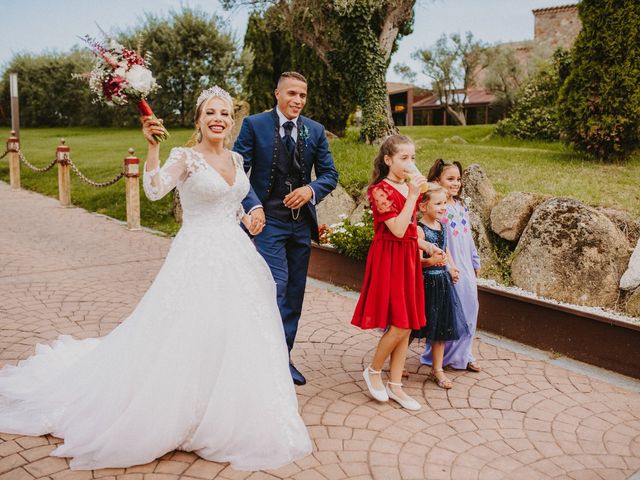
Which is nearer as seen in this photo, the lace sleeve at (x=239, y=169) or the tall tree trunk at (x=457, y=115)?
the lace sleeve at (x=239, y=169)

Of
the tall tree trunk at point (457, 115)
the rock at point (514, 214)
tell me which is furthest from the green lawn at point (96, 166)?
the tall tree trunk at point (457, 115)

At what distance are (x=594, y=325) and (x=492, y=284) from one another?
124cm

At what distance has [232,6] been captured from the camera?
15.6 m

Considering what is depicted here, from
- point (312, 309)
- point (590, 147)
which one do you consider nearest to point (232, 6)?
point (590, 147)

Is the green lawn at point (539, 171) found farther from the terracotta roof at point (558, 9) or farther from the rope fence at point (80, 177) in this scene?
the terracotta roof at point (558, 9)

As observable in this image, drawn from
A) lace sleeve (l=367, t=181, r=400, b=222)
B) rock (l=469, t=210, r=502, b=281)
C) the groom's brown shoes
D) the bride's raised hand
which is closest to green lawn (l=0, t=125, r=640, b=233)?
rock (l=469, t=210, r=502, b=281)

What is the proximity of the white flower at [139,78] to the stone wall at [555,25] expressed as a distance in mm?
30076

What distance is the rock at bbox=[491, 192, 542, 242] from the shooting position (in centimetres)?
691

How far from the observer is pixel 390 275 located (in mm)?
4301

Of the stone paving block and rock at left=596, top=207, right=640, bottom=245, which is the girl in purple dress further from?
the stone paving block

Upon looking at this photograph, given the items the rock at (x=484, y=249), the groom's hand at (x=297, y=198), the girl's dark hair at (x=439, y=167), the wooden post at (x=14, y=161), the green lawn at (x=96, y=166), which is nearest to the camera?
the groom's hand at (x=297, y=198)

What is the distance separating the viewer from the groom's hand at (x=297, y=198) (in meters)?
4.51

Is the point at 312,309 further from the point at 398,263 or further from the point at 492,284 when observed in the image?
the point at 398,263

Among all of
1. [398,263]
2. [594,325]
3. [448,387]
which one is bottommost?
Answer: [448,387]
